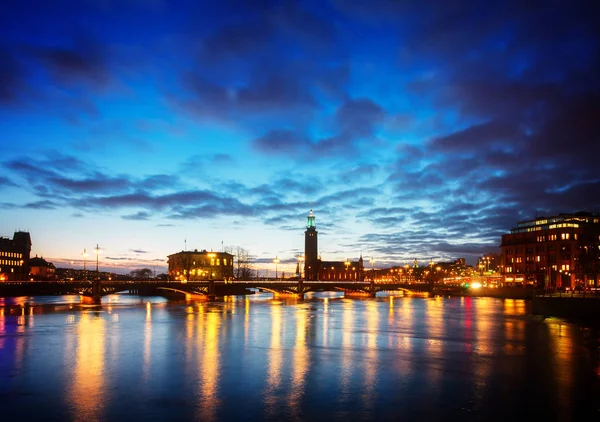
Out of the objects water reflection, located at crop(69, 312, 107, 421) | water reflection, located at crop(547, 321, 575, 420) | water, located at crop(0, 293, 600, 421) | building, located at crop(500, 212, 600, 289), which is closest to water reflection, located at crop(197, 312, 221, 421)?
water, located at crop(0, 293, 600, 421)

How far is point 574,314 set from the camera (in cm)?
7500

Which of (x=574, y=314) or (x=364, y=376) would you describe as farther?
(x=574, y=314)

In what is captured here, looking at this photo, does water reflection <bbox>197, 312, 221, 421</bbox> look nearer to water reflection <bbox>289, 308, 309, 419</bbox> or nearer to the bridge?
water reflection <bbox>289, 308, 309, 419</bbox>

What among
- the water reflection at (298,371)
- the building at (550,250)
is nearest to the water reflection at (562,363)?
the water reflection at (298,371)

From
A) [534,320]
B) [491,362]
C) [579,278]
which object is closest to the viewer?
[491,362]

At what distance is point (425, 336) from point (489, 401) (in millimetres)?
31027

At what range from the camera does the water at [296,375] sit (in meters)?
23.6

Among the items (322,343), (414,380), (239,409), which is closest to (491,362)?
(414,380)

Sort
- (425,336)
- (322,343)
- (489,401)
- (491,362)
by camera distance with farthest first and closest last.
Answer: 1. (425,336)
2. (322,343)
3. (491,362)
4. (489,401)

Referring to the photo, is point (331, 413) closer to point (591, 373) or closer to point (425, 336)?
point (591, 373)

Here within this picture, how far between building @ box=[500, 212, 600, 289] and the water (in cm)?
12024

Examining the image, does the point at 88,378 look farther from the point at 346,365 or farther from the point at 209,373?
the point at 346,365

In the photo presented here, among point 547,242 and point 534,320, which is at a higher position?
point 547,242

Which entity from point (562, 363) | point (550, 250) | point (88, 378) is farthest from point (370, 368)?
point (550, 250)
